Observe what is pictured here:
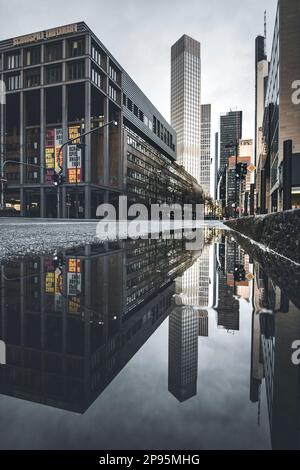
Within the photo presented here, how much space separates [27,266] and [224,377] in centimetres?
390

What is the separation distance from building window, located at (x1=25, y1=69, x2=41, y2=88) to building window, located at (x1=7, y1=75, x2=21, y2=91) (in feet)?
5.89

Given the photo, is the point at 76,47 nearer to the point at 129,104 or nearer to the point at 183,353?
the point at 129,104

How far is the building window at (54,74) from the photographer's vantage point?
49500 millimetres

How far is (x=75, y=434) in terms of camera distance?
0.87 meters

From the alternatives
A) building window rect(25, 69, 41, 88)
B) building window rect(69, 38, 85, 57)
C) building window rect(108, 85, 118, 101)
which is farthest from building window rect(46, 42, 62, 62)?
building window rect(108, 85, 118, 101)

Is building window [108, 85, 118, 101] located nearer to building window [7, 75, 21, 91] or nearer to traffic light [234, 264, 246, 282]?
building window [7, 75, 21, 91]

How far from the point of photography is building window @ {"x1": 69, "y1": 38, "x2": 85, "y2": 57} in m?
47.5

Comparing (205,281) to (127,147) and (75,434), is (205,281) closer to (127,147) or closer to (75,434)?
(75,434)

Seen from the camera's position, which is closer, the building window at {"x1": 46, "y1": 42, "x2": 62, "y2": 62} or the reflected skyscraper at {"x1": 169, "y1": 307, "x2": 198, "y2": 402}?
the reflected skyscraper at {"x1": 169, "y1": 307, "x2": 198, "y2": 402}

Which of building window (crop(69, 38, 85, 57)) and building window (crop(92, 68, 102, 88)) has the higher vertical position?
building window (crop(69, 38, 85, 57))
